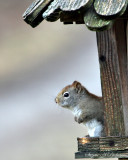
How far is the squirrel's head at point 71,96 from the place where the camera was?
16.0 ft

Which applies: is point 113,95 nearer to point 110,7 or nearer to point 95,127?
point 95,127

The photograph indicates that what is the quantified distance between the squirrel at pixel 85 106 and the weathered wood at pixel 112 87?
0.39 metres

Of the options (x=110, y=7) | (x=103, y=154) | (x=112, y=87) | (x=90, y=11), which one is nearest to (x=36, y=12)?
(x=90, y=11)

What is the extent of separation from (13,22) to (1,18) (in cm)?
25

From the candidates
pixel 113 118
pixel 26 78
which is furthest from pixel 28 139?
pixel 113 118

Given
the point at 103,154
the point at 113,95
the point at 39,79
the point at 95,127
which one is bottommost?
the point at 103,154

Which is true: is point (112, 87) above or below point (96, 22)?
below

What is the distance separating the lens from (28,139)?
8266 millimetres

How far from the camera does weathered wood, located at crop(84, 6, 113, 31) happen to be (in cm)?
362

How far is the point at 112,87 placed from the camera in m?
4.04

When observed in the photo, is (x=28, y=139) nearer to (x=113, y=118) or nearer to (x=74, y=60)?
(x=74, y=60)

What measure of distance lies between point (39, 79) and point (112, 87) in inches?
177

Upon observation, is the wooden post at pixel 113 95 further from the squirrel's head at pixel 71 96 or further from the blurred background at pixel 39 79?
the blurred background at pixel 39 79

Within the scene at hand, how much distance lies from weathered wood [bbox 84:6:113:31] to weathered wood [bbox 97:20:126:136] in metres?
0.40
